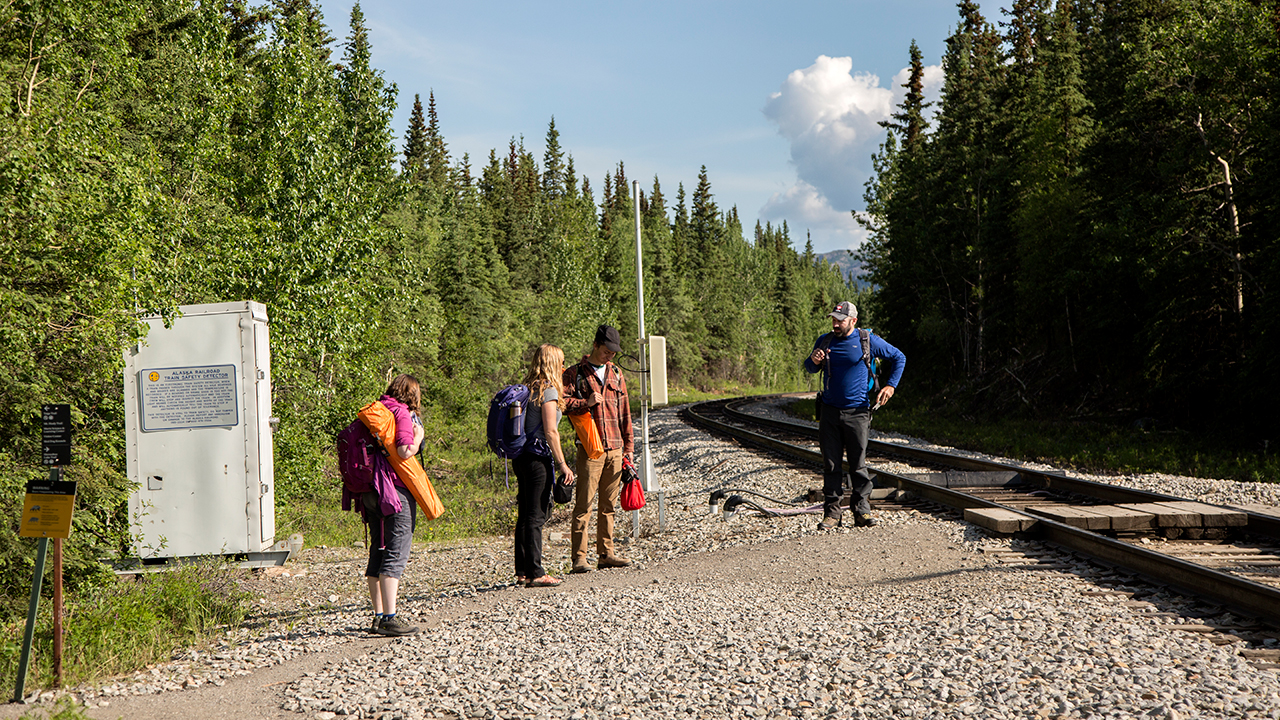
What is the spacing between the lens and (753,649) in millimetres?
5012

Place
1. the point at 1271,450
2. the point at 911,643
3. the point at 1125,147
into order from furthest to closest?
the point at 1125,147 → the point at 1271,450 → the point at 911,643

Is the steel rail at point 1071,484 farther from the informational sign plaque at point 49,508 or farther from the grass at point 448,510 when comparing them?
the informational sign plaque at point 49,508

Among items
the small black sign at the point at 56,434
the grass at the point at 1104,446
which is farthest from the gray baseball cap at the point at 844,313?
the grass at the point at 1104,446

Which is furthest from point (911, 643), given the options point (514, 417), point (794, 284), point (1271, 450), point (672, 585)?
point (794, 284)

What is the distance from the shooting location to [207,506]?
8195 mm

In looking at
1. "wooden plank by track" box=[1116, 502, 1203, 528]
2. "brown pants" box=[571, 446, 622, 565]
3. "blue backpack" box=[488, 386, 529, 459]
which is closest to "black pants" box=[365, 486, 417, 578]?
"blue backpack" box=[488, 386, 529, 459]

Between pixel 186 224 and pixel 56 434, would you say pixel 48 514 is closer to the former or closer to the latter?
pixel 56 434

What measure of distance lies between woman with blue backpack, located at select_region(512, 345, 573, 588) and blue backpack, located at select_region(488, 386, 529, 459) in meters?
0.07

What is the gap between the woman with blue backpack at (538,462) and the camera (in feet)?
22.7

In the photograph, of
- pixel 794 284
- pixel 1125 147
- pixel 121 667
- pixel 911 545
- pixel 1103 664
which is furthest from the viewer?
pixel 794 284

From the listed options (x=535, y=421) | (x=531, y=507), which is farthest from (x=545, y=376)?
(x=531, y=507)

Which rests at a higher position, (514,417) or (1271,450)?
(514,417)

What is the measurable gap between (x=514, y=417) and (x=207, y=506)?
3.67 metres

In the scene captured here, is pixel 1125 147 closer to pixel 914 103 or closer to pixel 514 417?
pixel 514 417
